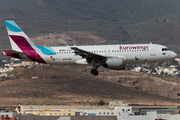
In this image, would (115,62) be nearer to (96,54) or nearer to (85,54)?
(96,54)

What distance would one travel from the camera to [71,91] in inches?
4998

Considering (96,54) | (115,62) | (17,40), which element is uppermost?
(17,40)

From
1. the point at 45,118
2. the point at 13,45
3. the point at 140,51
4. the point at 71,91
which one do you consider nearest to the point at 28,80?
the point at 71,91

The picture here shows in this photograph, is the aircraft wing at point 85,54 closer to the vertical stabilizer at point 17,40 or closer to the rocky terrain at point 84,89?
the vertical stabilizer at point 17,40

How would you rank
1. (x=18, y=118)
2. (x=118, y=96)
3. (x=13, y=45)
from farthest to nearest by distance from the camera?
(x=118, y=96) < (x=18, y=118) < (x=13, y=45)

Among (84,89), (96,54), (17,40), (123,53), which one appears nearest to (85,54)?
(96,54)

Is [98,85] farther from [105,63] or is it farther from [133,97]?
[105,63]

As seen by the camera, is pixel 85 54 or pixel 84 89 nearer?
pixel 85 54

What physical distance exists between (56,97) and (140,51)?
6463cm

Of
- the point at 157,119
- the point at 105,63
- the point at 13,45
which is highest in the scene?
the point at 13,45

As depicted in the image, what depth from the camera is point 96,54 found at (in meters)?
58.3

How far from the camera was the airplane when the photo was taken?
59.4 meters

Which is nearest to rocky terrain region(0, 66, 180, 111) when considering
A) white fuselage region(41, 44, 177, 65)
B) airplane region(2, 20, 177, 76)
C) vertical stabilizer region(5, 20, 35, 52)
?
vertical stabilizer region(5, 20, 35, 52)

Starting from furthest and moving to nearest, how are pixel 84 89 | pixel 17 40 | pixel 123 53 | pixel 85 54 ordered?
pixel 84 89, pixel 17 40, pixel 123 53, pixel 85 54
